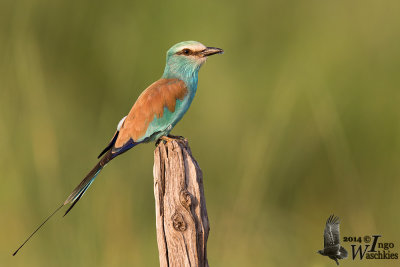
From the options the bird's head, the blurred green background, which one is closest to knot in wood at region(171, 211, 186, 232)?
the bird's head

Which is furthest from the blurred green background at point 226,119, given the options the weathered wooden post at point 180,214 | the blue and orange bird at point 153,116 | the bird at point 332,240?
the weathered wooden post at point 180,214

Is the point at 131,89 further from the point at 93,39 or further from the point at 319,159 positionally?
the point at 319,159

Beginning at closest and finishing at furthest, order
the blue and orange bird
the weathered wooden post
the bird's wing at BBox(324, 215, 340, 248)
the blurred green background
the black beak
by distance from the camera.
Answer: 1. the weathered wooden post
2. the bird's wing at BBox(324, 215, 340, 248)
3. the blue and orange bird
4. the black beak
5. the blurred green background

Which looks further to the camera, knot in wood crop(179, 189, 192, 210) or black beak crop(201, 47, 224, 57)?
black beak crop(201, 47, 224, 57)

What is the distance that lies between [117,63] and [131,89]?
0.74 feet

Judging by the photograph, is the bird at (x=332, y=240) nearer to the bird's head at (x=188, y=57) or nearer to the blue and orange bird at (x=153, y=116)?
the blue and orange bird at (x=153, y=116)

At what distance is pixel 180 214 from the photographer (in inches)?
91.7

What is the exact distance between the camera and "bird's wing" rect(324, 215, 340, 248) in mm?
2949

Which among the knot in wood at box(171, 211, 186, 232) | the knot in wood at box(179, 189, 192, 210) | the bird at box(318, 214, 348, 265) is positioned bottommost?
the bird at box(318, 214, 348, 265)

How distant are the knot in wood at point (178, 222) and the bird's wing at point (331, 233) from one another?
3.08 ft

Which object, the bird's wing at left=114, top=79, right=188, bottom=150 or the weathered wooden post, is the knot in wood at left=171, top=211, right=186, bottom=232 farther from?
the bird's wing at left=114, top=79, right=188, bottom=150

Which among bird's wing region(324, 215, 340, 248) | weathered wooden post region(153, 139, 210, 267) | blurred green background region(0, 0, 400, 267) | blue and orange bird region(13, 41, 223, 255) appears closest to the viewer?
weathered wooden post region(153, 139, 210, 267)

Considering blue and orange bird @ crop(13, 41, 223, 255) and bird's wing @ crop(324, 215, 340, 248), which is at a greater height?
blue and orange bird @ crop(13, 41, 223, 255)

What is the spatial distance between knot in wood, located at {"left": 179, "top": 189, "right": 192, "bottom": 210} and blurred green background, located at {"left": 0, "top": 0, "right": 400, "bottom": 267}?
1.58 meters
